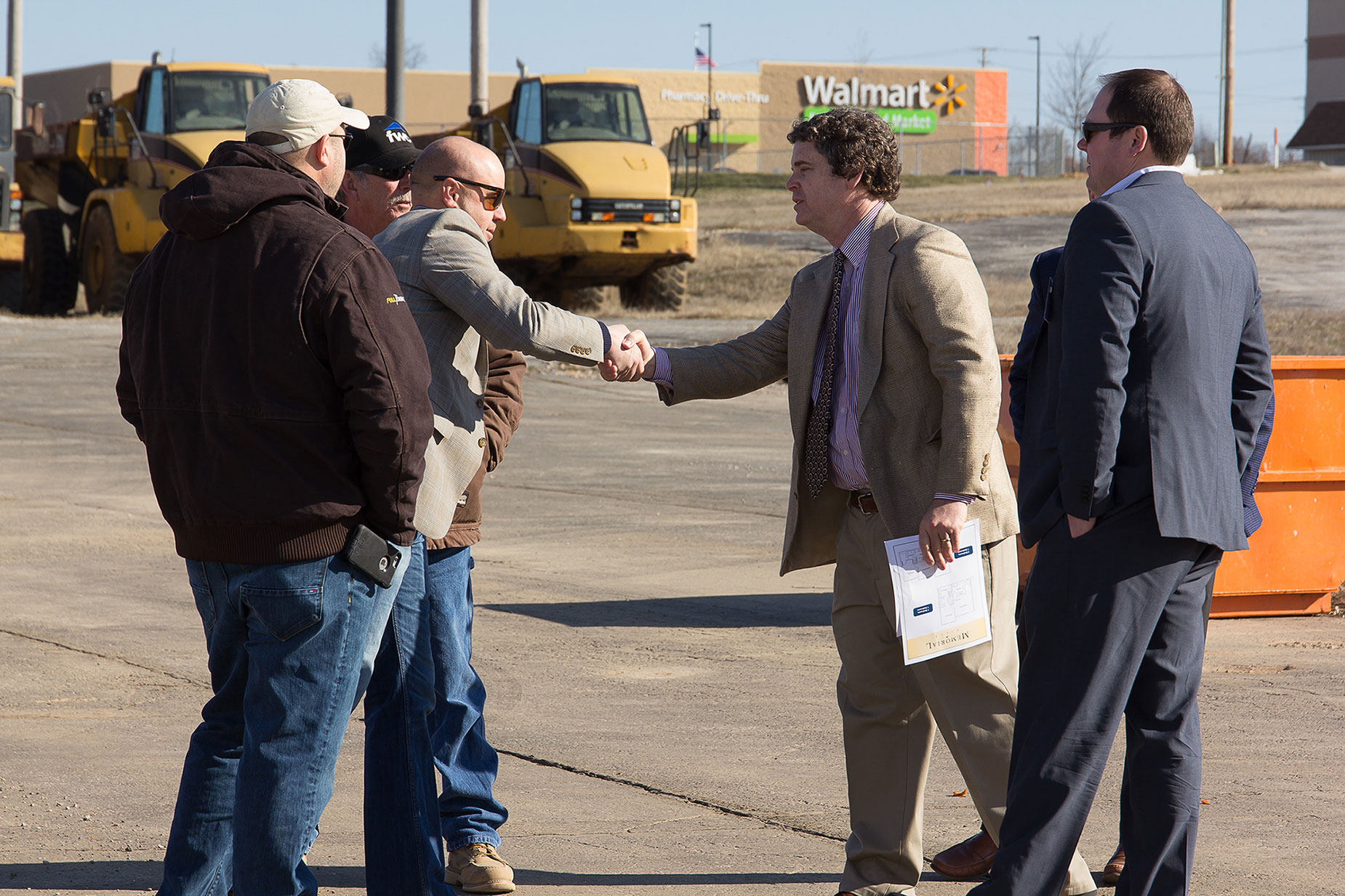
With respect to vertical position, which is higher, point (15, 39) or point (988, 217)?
point (15, 39)

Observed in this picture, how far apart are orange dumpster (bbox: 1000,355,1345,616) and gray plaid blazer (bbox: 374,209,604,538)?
3834 mm

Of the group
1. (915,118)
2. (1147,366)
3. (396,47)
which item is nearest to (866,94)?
(915,118)

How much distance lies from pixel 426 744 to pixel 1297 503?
4954mm

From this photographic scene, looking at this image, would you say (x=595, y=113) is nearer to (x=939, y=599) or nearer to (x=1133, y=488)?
(x=939, y=599)

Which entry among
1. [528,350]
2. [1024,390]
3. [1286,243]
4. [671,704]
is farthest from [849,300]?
[1286,243]

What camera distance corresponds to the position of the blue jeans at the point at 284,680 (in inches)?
121

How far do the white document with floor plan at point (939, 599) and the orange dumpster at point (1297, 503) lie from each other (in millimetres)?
3410

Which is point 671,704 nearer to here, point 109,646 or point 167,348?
point 109,646

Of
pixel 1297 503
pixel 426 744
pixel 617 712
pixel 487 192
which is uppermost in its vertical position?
pixel 487 192

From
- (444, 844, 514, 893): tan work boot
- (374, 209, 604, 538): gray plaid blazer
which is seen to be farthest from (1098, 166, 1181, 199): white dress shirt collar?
(444, 844, 514, 893): tan work boot

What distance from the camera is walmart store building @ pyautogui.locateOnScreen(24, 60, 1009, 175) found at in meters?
77.3

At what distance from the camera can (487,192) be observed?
4.07 meters

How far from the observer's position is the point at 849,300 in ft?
13.2

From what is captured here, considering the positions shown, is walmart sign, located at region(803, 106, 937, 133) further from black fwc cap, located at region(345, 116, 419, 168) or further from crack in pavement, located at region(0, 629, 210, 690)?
black fwc cap, located at region(345, 116, 419, 168)
